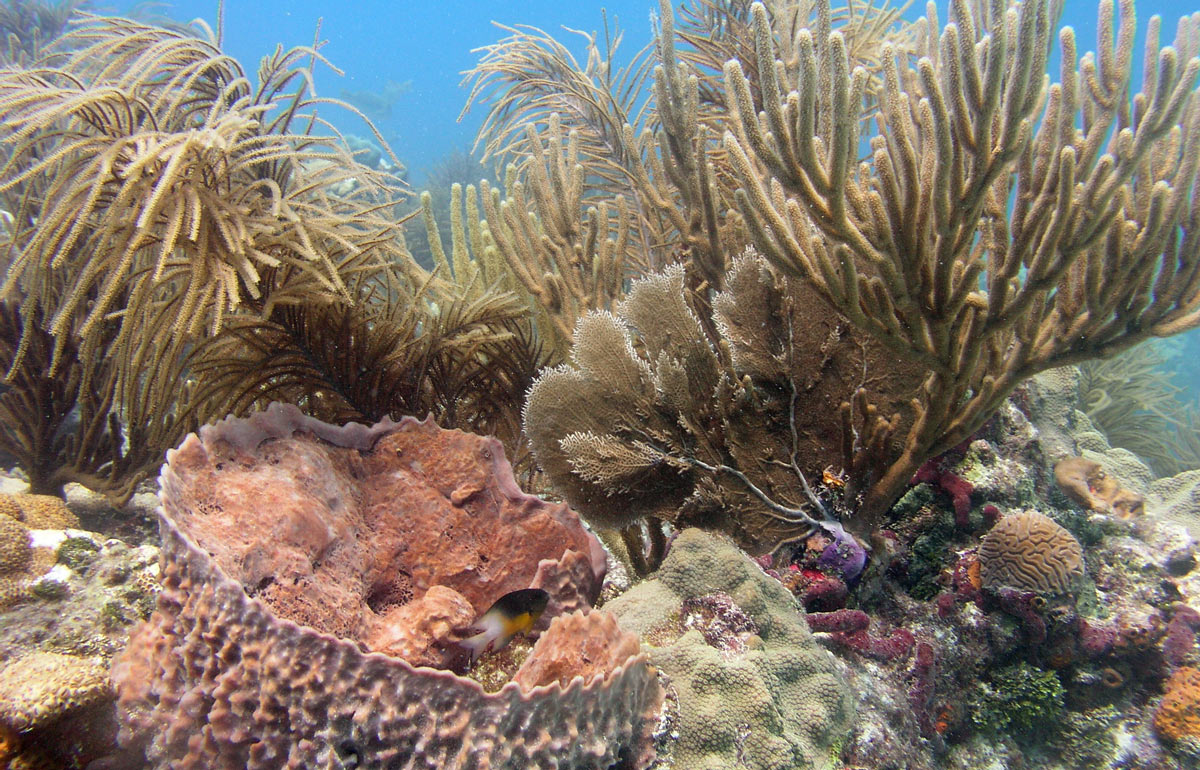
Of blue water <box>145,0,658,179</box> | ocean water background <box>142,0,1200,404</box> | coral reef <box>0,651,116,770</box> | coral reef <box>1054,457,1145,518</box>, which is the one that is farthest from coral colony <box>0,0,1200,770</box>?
blue water <box>145,0,658,179</box>

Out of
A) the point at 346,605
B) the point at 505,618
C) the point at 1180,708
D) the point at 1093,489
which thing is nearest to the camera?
the point at 505,618

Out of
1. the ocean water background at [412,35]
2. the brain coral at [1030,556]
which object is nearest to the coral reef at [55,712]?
the brain coral at [1030,556]

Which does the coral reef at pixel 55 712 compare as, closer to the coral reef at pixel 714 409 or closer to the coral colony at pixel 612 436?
the coral colony at pixel 612 436

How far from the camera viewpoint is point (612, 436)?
265 cm

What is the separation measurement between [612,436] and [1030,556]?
2.27 m

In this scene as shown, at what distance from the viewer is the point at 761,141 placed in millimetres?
1958

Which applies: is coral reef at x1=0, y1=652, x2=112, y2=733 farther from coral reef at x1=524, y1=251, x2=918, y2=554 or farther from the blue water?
the blue water

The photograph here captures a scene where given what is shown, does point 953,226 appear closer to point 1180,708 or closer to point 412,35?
point 1180,708

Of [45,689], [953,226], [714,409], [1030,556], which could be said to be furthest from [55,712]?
[1030,556]

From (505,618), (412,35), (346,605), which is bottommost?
(346,605)

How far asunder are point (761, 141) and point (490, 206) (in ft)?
6.62

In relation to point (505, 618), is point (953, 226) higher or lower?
higher

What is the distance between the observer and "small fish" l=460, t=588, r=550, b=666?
67.1 inches

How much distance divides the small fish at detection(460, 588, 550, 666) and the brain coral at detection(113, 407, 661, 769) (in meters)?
0.11
